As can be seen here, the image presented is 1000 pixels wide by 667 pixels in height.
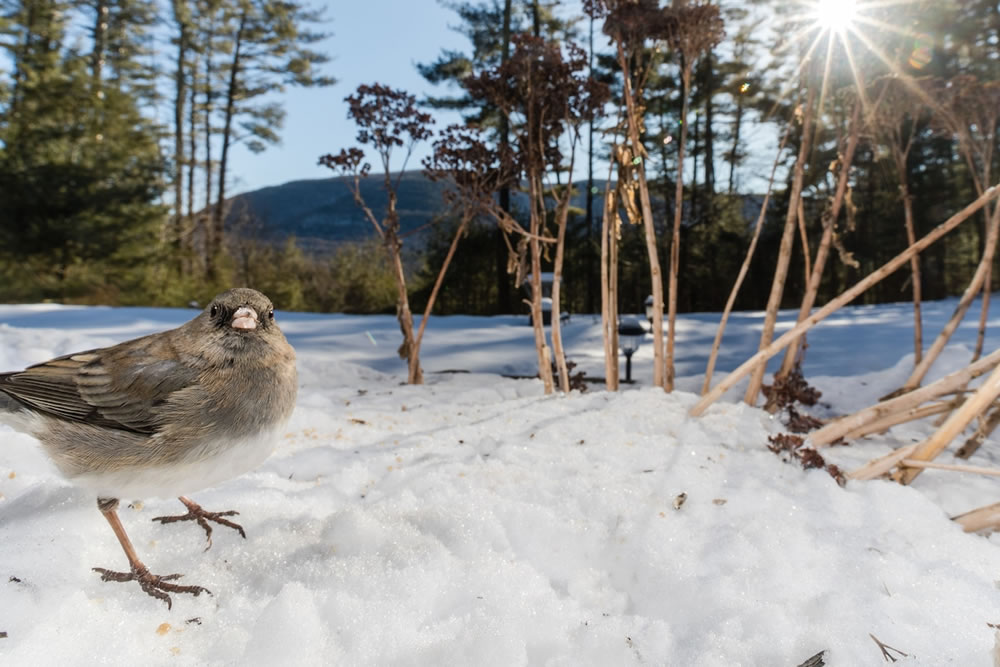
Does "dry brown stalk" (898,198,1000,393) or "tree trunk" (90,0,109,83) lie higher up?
"tree trunk" (90,0,109,83)

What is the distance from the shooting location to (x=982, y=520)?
150 cm

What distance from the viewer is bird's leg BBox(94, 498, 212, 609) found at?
113cm

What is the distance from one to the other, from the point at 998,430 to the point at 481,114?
10964 mm

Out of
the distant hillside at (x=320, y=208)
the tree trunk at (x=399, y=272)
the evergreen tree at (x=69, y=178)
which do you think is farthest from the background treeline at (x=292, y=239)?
the distant hillside at (x=320, y=208)

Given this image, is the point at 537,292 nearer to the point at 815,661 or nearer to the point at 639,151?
the point at 639,151

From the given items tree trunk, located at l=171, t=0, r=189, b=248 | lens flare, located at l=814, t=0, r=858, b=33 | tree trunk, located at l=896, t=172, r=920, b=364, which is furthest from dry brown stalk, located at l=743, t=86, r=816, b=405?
tree trunk, located at l=171, t=0, r=189, b=248

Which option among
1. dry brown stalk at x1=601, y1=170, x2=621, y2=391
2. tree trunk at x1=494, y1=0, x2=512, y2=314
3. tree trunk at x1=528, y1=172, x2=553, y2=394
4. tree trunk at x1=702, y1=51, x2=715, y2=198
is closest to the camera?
dry brown stalk at x1=601, y1=170, x2=621, y2=391

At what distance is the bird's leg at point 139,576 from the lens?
1129mm

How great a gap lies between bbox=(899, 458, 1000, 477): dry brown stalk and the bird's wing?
2016 mm

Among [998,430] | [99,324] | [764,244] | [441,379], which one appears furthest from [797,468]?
[764,244]

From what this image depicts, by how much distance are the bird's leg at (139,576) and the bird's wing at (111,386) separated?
7.8 inches

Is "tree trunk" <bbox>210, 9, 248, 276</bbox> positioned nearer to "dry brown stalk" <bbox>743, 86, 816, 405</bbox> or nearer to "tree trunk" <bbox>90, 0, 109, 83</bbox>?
"tree trunk" <bbox>90, 0, 109, 83</bbox>

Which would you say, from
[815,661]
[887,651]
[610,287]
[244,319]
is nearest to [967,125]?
[610,287]

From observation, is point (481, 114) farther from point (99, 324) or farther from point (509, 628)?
point (509, 628)
